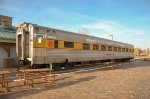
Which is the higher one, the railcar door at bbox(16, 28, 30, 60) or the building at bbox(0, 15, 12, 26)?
the building at bbox(0, 15, 12, 26)

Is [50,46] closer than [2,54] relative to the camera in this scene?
Yes

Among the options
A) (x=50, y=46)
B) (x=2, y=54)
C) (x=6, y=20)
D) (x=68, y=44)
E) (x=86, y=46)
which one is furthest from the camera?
(x=6, y=20)

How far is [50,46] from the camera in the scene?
1697 centimetres

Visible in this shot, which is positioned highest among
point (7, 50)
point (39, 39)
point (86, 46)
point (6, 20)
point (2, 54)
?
point (6, 20)

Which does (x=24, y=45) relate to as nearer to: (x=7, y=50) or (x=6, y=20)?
(x=7, y=50)

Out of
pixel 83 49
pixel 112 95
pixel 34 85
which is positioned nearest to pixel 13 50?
pixel 83 49

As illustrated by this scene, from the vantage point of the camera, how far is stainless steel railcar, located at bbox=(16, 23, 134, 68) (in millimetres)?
15922

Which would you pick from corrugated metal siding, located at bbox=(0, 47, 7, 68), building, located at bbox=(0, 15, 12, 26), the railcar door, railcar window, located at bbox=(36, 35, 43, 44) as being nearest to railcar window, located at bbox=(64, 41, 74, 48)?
railcar window, located at bbox=(36, 35, 43, 44)

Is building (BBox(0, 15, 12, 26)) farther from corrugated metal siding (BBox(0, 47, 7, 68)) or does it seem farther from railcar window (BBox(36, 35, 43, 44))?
railcar window (BBox(36, 35, 43, 44))

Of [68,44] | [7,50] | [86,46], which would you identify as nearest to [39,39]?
[68,44]

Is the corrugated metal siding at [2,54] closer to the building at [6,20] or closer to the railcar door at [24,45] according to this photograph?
the railcar door at [24,45]

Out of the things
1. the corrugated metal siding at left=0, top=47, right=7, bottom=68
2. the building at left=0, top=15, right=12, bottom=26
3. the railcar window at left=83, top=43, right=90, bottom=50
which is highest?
the building at left=0, top=15, right=12, bottom=26

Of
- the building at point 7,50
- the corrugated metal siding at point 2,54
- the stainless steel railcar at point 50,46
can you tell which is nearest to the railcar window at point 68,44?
the stainless steel railcar at point 50,46

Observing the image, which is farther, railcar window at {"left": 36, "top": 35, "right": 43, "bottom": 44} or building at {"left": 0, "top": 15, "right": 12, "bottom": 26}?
building at {"left": 0, "top": 15, "right": 12, "bottom": 26}
